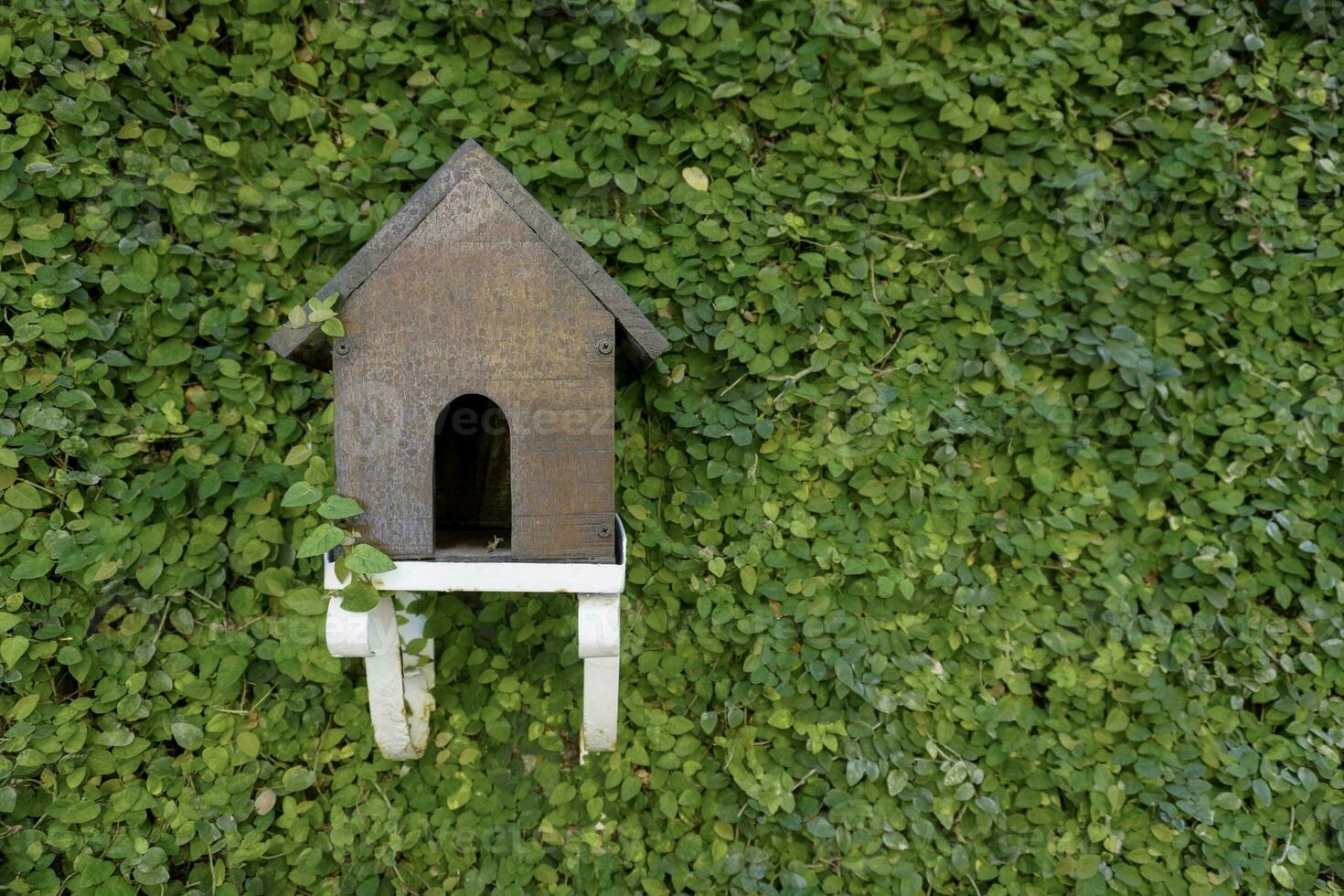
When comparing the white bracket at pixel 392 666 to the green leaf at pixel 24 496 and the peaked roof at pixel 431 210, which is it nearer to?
the peaked roof at pixel 431 210

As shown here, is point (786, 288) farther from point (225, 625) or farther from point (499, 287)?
point (225, 625)

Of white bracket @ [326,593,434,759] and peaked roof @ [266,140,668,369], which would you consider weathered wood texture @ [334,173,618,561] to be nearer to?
peaked roof @ [266,140,668,369]

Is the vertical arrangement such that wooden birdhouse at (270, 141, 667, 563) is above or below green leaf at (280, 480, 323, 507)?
above

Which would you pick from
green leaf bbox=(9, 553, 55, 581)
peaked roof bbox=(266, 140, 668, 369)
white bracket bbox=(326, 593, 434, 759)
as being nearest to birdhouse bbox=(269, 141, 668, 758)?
peaked roof bbox=(266, 140, 668, 369)

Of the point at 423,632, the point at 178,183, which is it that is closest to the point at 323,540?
the point at 423,632

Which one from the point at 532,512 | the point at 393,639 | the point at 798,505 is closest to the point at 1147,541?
the point at 798,505

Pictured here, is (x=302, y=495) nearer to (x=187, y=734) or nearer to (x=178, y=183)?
(x=187, y=734)

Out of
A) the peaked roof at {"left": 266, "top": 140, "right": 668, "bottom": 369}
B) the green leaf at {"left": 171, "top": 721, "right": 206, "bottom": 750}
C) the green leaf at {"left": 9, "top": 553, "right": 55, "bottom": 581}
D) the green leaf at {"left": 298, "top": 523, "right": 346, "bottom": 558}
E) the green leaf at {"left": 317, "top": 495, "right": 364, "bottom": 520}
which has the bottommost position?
the green leaf at {"left": 171, "top": 721, "right": 206, "bottom": 750}

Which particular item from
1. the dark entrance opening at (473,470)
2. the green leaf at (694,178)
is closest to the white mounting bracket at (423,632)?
the dark entrance opening at (473,470)
